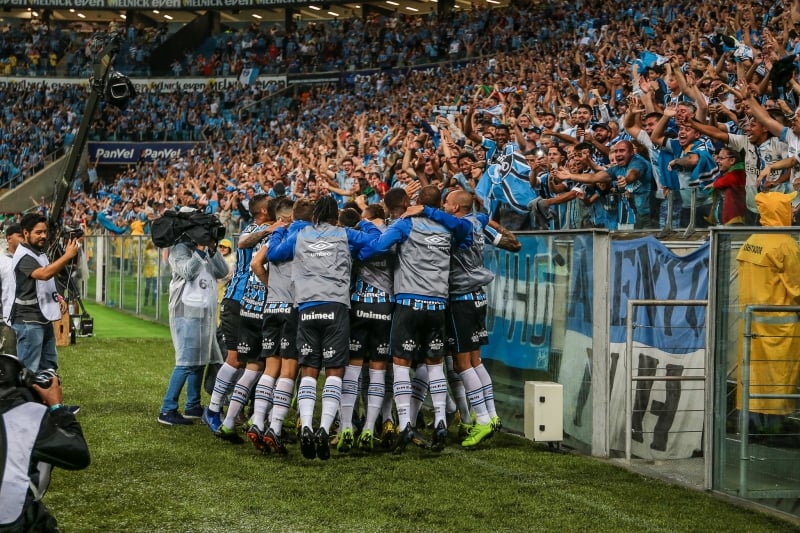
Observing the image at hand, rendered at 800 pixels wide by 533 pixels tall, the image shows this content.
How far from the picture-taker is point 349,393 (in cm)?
905

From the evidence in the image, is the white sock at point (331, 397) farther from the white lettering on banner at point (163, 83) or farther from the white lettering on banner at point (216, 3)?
the white lettering on banner at point (216, 3)

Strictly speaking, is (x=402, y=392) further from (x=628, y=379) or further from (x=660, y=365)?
(x=660, y=365)

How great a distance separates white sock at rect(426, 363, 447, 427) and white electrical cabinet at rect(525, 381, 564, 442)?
70 cm

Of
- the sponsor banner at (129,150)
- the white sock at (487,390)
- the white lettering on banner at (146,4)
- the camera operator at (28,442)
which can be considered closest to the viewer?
the camera operator at (28,442)

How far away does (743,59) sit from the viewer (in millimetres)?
13961

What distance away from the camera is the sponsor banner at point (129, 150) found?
45250mm

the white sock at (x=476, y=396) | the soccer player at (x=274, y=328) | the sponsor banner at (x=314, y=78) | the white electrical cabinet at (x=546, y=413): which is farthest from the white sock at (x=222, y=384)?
the sponsor banner at (x=314, y=78)

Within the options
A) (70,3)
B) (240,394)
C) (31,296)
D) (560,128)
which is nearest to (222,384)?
(240,394)

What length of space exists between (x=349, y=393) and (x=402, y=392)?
45 centimetres

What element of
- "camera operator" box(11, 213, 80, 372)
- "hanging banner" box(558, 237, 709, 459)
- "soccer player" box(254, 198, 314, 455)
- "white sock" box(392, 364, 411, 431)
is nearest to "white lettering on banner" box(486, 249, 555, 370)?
"hanging banner" box(558, 237, 709, 459)

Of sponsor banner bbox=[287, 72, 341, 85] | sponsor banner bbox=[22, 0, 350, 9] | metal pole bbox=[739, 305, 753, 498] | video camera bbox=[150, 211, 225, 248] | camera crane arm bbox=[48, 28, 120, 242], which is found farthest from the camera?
sponsor banner bbox=[22, 0, 350, 9]

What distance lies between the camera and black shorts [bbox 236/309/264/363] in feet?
31.3

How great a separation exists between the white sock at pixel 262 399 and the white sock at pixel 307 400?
1.39ft

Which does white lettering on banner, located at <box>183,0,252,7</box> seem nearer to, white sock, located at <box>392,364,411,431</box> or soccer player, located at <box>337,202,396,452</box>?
soccer player, located at <box>337,202,396,452</box>
